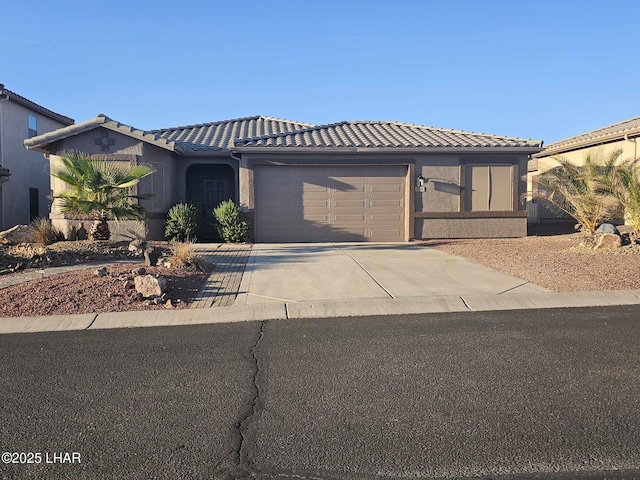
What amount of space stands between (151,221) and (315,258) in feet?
21.6

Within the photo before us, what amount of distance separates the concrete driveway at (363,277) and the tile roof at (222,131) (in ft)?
20.6

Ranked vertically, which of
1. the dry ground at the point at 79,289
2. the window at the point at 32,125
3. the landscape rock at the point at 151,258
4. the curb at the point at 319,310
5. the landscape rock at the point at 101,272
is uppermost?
the window at the point at 32,125

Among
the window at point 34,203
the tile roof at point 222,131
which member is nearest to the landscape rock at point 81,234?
the tile roof at point 222,131

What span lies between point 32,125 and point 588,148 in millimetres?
23342

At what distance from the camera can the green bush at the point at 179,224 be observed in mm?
16906

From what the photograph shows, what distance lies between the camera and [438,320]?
7.58 m

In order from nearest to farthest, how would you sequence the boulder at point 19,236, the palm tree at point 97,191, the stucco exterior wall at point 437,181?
the palm tree at point 97,191 < the boulder at point 19,236 < the stucco exterior wall at point 437,181

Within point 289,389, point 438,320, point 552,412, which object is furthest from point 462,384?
point 438,320

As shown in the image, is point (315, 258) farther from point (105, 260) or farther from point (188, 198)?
point (188, 198)

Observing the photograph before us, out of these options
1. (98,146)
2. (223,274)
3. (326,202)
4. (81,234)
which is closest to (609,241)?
(326,202)

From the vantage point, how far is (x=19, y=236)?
15.6 metres

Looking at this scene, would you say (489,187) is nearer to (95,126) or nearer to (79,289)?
(95,126)

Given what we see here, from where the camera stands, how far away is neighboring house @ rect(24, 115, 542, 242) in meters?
17.4

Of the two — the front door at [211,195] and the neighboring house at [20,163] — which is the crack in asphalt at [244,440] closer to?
the front door at [211,195]
